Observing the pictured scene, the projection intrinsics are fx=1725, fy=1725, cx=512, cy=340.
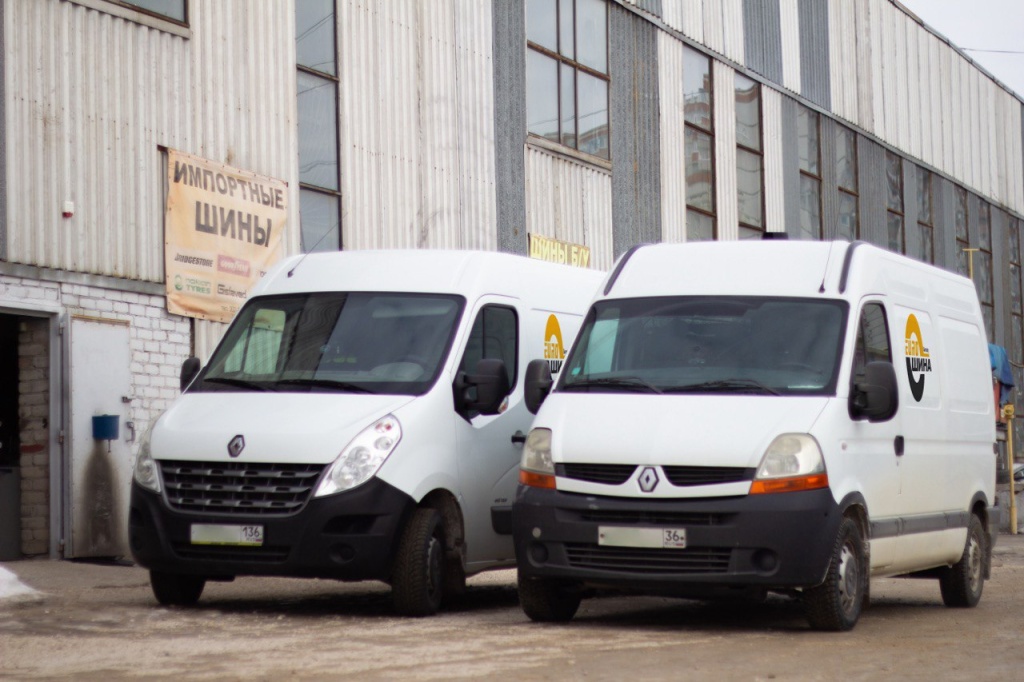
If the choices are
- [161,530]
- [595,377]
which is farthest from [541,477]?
[161,530]

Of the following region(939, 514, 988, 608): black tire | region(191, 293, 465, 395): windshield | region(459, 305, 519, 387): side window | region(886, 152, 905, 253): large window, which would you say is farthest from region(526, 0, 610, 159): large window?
region(886, 152, 905, 253): large window

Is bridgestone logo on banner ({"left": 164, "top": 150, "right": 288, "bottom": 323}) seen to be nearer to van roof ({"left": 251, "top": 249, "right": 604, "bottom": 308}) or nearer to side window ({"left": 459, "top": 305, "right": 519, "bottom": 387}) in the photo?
van roof ({"left": 251, "top": 249, "right": 604, "bottom": 308})

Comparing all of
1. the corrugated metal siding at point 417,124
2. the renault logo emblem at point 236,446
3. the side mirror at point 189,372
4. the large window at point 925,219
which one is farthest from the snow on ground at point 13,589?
the large window at point 925,219

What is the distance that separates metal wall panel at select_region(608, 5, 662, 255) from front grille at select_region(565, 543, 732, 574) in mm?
16311

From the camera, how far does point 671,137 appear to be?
91.4 ft

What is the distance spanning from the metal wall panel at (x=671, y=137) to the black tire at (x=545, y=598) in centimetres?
1752

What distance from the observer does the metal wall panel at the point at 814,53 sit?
3394cm

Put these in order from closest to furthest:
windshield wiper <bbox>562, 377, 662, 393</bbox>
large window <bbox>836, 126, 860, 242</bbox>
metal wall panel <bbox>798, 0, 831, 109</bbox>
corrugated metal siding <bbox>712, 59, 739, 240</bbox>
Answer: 1. windshield wiper <bbox>562, 377, 662, 393</bbox>
2. corrugated metal siding <bbox>712, 59, 739, 240</bbox>
3. metal wall panel <bbox>798, 0, 831, 109</bbox>
4. large window <bbox>836, 126, 860, 242</bbox>

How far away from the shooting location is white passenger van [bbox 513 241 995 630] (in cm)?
952

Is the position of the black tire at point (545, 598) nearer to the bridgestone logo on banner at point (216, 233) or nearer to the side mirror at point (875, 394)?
the side mirror at point (875, 394)

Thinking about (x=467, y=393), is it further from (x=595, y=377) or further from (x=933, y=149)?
(x=933, y=149)

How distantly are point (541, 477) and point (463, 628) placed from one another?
3.21ft

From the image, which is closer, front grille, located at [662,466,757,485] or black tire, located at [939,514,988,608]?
front grille, located at [662,466,757,485]

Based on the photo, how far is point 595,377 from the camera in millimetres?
10453
